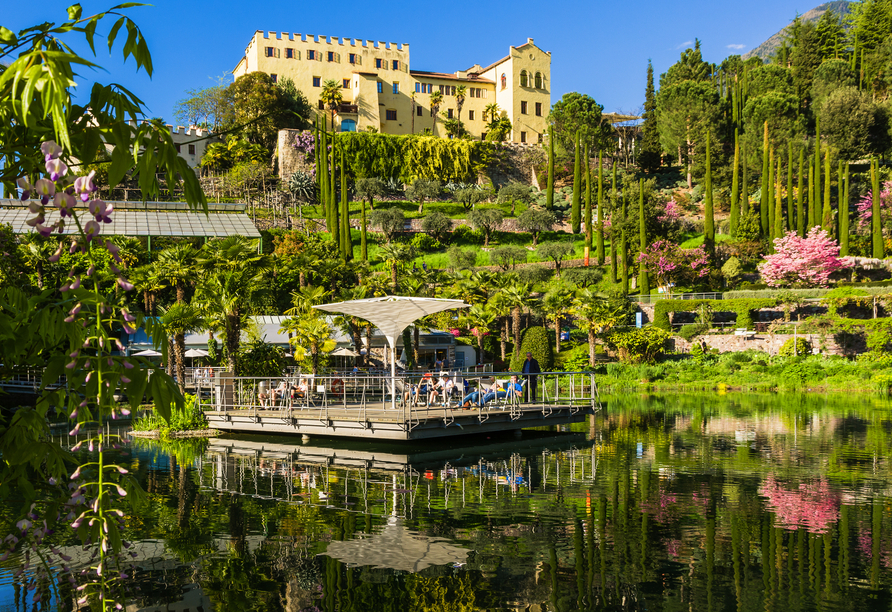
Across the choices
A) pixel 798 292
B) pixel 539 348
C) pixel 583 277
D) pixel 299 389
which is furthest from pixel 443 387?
pixel 583 277

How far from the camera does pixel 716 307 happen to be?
4534 centimetres

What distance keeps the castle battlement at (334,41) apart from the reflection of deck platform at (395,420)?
198 ft

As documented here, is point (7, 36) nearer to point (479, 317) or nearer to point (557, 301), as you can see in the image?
point (479, 317)

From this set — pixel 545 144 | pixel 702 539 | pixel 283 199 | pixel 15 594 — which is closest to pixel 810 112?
pixel 545 144

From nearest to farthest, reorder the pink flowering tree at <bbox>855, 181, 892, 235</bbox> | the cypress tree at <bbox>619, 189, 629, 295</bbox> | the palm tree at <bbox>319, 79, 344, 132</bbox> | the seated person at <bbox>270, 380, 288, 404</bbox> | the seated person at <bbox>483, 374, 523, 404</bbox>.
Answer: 1. the seated person at <bbox>483, 374, 523, 404</bbox>
2. the seated person at <bbox>270, 380, 288, 404</bbox>
3. the cypress tree at <bbox>619, 189, 629, 295</bbox>
4. the pink flowering tree at <bbox>855, 181, 892, 235</bbox>
5. the palm tree at <bbox>319, 79, 344, 132</bbox>

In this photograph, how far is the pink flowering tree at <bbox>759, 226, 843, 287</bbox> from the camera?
49.3m

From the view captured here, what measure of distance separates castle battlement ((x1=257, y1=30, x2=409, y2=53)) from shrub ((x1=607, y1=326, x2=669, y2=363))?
1947 inches

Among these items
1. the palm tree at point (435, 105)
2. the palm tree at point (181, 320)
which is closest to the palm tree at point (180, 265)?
the palm tree at point (181, 320)

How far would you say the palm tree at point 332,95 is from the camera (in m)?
72.8

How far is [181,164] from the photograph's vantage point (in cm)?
256

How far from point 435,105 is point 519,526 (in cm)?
7431

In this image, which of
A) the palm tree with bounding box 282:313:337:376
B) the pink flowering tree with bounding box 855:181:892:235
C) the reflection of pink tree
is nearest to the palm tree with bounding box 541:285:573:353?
the palm tree with bounding box 282:313:337:376

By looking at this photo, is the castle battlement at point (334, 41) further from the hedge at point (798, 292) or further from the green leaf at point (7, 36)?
the green leaf at point (7, 36)

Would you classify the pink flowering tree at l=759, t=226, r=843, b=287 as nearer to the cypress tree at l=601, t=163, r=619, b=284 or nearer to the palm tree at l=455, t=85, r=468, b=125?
the cypress tree at l=601, t=163, r=619, b=284
